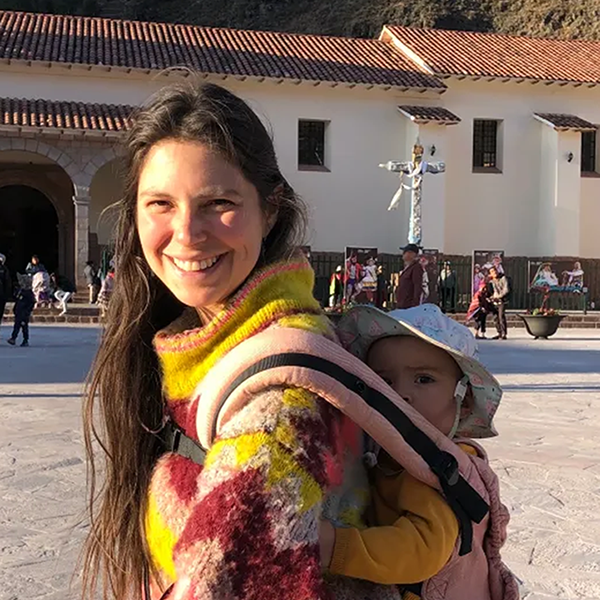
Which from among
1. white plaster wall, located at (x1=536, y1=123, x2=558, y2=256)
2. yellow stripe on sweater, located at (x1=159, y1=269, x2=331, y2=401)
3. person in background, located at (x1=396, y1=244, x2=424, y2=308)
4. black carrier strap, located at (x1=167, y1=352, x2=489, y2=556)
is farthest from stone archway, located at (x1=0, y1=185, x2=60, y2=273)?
black carrier strap, located at (x1=167, y1=352, x2=489, y2=556)

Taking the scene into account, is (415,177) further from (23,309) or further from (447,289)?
(23,309)

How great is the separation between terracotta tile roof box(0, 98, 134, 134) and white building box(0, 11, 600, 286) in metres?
0.12

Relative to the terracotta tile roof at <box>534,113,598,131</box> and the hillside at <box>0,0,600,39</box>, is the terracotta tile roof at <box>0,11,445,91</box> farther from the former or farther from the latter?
the hillside at <box>0,0,600,39</box>

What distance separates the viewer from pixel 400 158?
27.3m

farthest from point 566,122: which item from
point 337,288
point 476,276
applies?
point 337,288

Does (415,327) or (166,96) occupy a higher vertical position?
(166,96)

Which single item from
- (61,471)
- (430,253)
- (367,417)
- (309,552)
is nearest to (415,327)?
(367,417)

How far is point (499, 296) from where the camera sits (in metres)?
17.1

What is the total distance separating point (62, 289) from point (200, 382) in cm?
2287

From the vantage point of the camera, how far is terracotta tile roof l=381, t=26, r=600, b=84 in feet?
90.7

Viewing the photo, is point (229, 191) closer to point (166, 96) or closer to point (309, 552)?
point (166, 96)

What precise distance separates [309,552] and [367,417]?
0.22m

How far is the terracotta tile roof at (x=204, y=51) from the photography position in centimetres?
2486

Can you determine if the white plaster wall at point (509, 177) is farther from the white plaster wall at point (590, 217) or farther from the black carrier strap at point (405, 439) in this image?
the black carrier strap at point (405, 439)
